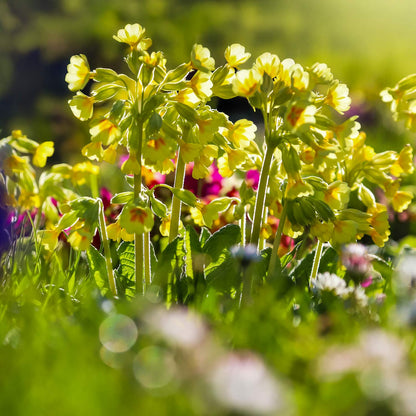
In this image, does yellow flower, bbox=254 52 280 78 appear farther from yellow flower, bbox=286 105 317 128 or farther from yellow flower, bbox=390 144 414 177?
yellow flower, bbox=390 144 414 177

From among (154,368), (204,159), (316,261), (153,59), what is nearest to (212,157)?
(204,159)

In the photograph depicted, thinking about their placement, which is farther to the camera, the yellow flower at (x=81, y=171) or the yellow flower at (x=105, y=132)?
the yellow flower at (x=81, y=171)

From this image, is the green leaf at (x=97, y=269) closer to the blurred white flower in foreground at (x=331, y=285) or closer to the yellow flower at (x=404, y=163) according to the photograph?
the blurred white flower in foreground at (x=331, y=285)

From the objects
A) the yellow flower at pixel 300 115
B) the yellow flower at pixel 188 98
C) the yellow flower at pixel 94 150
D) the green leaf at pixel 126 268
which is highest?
the yellow flower at pixel 300 115

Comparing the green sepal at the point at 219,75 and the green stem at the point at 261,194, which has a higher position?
the green sepal at the point at 219,75

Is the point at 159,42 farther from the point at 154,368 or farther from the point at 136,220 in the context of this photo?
the point at 154,368

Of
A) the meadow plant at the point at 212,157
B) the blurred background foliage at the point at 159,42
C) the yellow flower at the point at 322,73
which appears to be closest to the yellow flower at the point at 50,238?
the meadow plant at the point at 212,157
